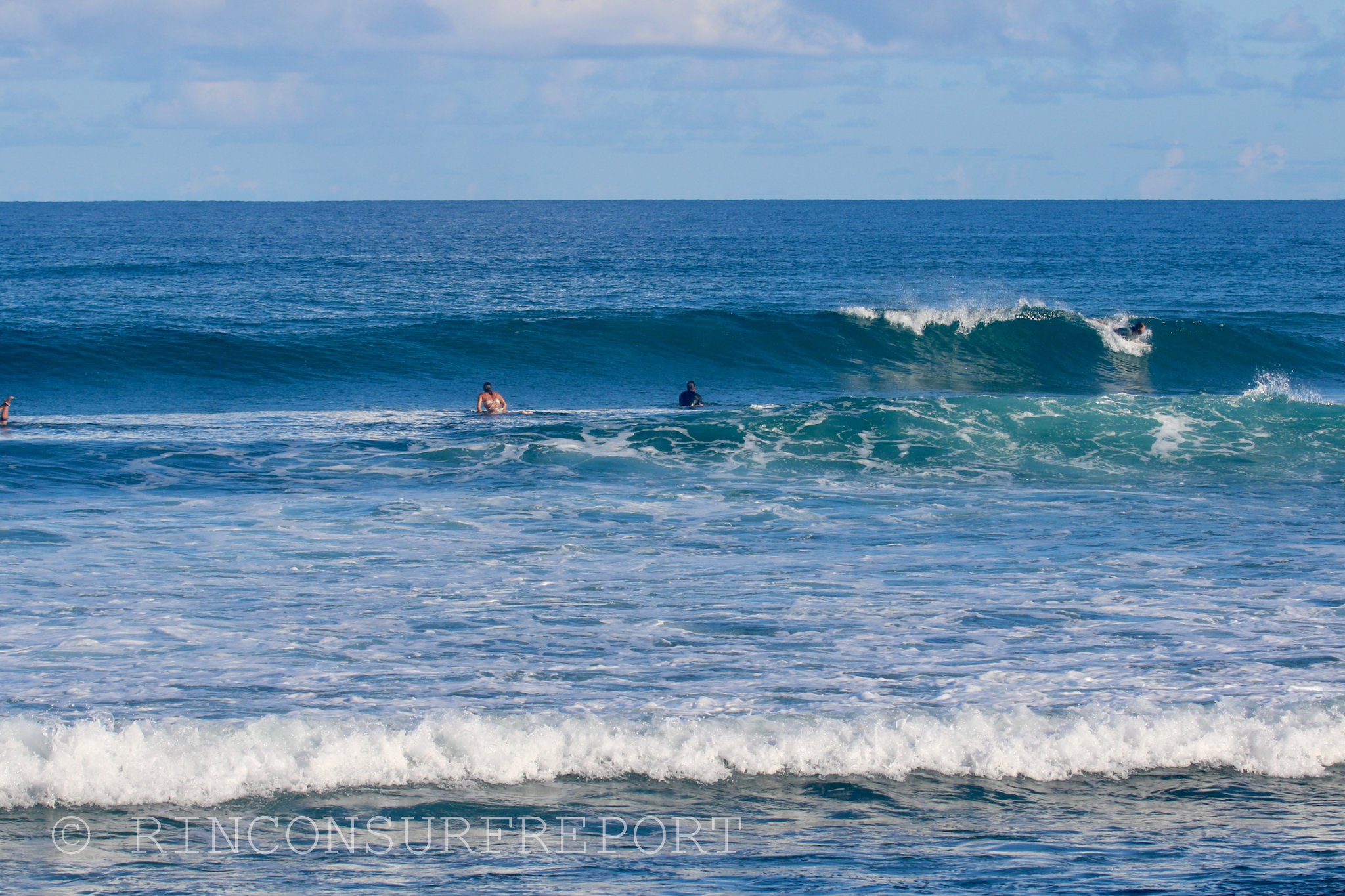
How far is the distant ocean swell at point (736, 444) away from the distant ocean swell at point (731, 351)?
25.2ft

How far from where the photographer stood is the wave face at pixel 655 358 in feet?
94.0

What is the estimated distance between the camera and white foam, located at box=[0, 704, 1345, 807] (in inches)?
271

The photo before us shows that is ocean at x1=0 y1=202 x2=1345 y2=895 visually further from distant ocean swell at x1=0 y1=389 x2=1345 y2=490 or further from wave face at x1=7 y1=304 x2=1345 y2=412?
wave face at x1=7 y1=304 x2=1345 y2=412

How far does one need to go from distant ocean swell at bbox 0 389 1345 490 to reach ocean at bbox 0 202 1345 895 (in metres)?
0.12

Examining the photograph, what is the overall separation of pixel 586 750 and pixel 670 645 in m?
2.08

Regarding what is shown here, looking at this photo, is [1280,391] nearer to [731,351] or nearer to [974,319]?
[974,319]

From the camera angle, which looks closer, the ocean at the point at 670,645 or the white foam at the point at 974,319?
the ocean at the point at 670,645

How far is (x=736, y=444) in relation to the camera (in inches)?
747

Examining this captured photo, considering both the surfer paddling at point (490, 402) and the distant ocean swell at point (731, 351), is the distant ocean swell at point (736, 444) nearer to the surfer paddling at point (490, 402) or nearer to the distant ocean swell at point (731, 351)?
the surfer paddling at point (490, 402)

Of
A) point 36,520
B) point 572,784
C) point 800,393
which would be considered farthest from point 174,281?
point 572,784

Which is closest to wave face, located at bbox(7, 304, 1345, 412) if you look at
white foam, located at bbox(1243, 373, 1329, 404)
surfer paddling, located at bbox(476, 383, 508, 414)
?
white foam, located at bbox(1243, 373, 1329, 404)

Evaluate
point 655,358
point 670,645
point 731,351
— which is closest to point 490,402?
point 655,358

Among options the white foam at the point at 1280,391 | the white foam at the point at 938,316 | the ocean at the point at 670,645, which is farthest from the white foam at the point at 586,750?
the white foam at the point at 938,316

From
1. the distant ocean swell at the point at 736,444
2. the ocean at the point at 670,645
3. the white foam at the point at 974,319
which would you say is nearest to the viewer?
the ocean at the point at 670,645
